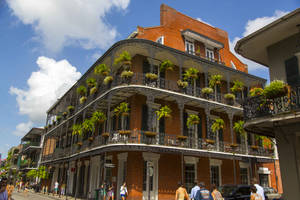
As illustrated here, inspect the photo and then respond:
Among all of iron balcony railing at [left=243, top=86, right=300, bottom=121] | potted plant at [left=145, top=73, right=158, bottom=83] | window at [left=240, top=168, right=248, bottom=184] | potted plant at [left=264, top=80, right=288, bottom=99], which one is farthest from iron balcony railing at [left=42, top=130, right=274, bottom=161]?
potted plant at [left=264, top=80, right=288, bottom=99]

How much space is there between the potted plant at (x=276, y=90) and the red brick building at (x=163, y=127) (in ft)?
25.1

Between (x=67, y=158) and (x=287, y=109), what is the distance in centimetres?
1845

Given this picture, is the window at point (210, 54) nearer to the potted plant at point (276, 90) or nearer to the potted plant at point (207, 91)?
the potted plant at point (207, 91)

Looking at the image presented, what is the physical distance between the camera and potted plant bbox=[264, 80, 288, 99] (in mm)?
7925

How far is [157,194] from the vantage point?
51.7 ft

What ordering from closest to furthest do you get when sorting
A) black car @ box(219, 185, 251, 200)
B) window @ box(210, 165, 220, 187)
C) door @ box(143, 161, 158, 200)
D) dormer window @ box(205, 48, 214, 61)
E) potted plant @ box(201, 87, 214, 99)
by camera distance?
black car @ box(219, 185, 251, 200) < door @ box(143, 161, 158, 200) < potted plant @ box(201, 87, 214, 99) < window @ box(210, 165, 220, 187) < dormer window @ box(205, 48, 214, 61)

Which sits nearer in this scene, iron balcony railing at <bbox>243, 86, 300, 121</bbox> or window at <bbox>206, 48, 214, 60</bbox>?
iron balcony railing at <bbox>243, 86, 300, 121</bbox>

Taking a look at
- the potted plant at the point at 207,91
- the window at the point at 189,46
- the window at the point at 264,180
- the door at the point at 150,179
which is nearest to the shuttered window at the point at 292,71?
the potted plant at the point at 207,91

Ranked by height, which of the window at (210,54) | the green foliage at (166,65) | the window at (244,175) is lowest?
the window at (244,175)

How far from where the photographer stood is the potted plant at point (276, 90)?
26.0 ft

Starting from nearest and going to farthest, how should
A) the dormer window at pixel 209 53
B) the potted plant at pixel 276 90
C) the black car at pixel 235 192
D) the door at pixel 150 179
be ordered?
the potted plant at pixel 276 90, the black car at pixel 235 192, the door at pixel 150 179, the dormer window at pixel 209 53

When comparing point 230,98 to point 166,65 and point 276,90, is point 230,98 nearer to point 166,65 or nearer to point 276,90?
point 166,65

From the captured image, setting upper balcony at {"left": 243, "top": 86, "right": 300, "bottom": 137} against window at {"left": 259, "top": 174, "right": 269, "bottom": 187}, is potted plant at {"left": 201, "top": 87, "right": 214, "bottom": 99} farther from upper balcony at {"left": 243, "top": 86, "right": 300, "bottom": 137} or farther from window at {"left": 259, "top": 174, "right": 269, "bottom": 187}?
window at {"left": 259, "top": 174, "right": 269, "bottom": 187}

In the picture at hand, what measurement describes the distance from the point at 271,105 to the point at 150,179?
9.76 meters
